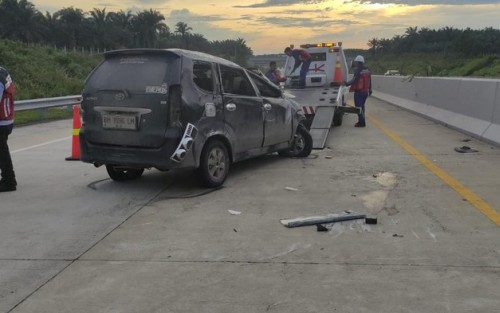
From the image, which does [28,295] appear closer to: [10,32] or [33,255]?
[33,255]

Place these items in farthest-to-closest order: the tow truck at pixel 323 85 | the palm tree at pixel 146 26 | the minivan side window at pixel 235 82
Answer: the palm tree at pixel 146 26, the tow truck at pixel 323 85, the minivan side window at pixel 235 82

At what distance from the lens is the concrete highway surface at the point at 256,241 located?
376cm

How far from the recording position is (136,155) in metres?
6.73

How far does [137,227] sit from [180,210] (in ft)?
2.44

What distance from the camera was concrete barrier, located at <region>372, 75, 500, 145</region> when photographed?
10789mm

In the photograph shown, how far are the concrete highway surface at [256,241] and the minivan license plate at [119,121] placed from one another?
911 mm

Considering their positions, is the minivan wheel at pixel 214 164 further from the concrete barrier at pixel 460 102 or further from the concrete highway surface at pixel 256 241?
the concrete barrier at pixel 460 102

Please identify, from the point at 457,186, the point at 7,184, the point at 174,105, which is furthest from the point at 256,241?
the point at 7,184

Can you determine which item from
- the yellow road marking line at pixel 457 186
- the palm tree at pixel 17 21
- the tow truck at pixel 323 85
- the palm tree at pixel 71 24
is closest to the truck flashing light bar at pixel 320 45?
the tow truck at pixel 323 85

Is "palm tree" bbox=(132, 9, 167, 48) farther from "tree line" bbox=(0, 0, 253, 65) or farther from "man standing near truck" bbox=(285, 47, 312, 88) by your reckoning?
"man standing near truck" bbox=(285, 47, 312, 88)

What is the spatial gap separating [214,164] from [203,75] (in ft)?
4.00

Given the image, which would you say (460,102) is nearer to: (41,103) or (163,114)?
(163,114)

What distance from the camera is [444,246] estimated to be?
4727mm

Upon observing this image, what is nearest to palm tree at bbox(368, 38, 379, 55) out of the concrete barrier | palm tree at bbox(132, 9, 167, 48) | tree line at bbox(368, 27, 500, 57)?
tree line at bbox(368, 27, 500, 57)
